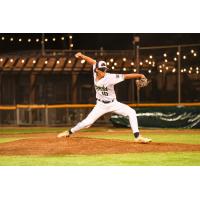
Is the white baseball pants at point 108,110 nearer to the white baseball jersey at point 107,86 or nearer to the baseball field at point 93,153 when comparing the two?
the white baseball jersey at point 107,86

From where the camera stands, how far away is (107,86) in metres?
8.85

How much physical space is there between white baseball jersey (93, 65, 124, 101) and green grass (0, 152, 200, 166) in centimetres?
141

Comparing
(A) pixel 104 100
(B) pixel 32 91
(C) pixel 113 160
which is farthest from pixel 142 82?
(B) pixel 32 91

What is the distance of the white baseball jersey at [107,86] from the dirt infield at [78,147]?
0.84m

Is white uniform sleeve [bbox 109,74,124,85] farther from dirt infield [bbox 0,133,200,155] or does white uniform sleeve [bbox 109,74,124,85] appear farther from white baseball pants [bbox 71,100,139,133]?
dirt infield [bbox 0,133,200,155]

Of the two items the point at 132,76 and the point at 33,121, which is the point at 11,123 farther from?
the point at 132,76

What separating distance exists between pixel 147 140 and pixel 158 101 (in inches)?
138

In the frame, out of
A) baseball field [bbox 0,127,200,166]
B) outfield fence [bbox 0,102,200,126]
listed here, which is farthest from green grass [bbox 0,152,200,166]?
outfield fence [bbox 0,102,200,126]

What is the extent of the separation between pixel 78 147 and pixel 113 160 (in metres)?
0.91

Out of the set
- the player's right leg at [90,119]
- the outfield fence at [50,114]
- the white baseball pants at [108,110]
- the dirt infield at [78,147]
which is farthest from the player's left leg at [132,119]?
the outfield fence at [50,114]

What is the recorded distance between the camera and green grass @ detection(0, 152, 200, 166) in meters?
7.46
